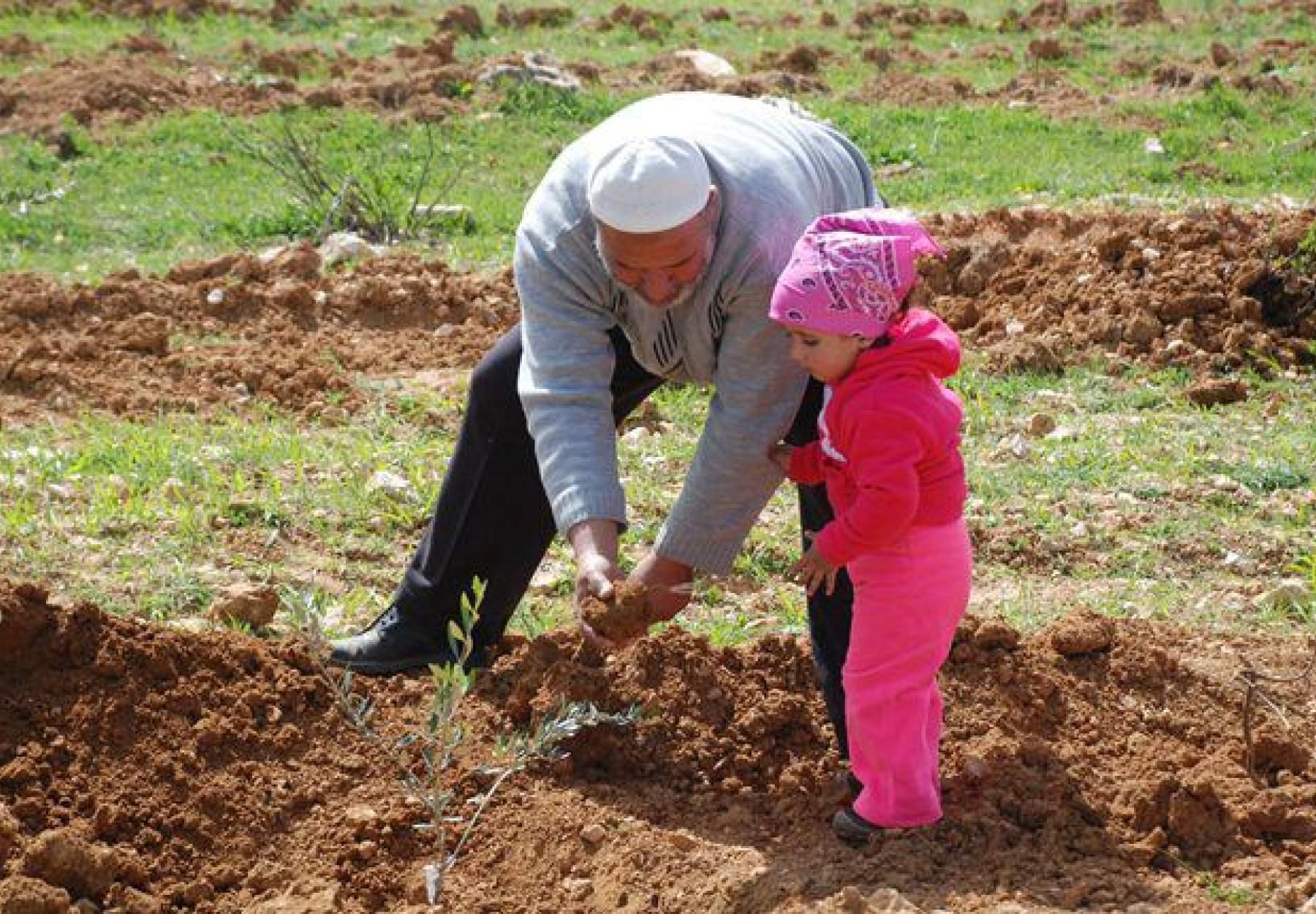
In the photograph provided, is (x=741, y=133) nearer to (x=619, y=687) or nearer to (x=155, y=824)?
(x=619, y=687)

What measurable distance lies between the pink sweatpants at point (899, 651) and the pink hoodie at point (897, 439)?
0.08 m

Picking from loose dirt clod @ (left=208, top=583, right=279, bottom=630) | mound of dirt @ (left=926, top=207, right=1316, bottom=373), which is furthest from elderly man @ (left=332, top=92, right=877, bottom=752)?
mound of dirt @ (left=926, top=207, right=1316, bottom=373)

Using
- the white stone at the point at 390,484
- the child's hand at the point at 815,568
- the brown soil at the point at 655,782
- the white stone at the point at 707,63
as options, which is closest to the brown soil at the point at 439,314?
the white stone at the point at 390,484

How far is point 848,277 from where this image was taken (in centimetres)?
365

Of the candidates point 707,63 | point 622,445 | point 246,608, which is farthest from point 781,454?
point 707,63

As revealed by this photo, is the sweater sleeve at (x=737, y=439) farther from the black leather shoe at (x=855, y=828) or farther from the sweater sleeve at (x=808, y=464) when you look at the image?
the black leather shoe at (x=855, y=828)

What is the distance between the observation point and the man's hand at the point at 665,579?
4.21 meters

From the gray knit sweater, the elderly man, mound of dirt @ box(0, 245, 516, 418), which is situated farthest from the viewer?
mound of dirt @ box(0, 245, 516, 418)

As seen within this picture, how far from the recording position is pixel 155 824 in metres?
4.32

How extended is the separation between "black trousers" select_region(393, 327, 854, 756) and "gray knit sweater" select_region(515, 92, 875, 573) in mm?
214

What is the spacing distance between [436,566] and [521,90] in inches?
385

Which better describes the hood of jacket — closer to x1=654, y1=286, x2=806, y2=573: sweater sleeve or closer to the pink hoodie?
the pink hoodie

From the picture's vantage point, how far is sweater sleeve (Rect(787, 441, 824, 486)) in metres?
4.01

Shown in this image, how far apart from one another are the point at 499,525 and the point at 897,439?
52.1 inches
